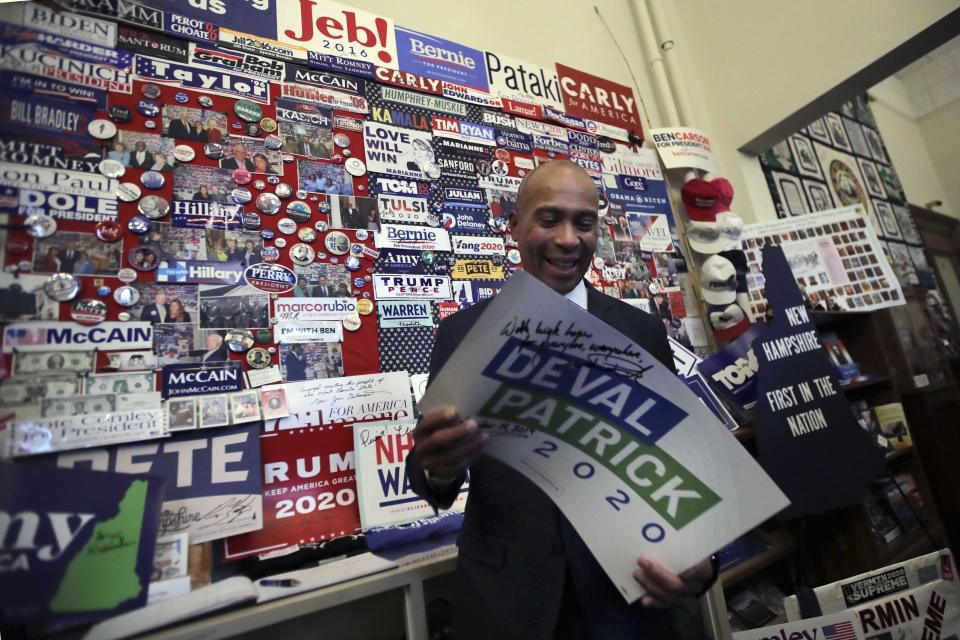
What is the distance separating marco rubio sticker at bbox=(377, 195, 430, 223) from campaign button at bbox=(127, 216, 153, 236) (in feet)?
1.74

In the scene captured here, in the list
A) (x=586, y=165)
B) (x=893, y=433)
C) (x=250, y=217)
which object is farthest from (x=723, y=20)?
(x=250, y=217)

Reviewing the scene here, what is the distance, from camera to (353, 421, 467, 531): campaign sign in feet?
3.44

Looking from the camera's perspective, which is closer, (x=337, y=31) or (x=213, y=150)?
(x=213, y=150)

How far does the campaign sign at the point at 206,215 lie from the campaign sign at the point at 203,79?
11.8 inches

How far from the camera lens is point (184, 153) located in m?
1.08

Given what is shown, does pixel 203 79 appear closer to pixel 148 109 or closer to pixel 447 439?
pixel 148 109

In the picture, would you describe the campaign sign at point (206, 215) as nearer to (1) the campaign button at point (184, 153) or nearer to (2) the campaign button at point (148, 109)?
(1) the campaign button at point (184, 153)

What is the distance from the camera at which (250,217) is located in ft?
3.66

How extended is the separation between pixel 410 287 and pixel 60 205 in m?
0.74

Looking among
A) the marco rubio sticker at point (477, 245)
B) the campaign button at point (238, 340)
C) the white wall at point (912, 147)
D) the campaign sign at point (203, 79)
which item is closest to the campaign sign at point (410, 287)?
the marco rubio sticker at point (477, 245)

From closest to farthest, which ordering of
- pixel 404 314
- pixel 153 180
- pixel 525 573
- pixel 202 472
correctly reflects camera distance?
pixel 525 573 < pixel 202 472 < pixel 153 180 < pixel 404 314

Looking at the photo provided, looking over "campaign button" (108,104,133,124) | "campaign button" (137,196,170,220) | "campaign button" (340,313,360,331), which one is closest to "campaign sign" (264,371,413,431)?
"campaign button" (340,313,360,331)

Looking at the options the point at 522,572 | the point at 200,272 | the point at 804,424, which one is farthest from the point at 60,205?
the point at 804,424

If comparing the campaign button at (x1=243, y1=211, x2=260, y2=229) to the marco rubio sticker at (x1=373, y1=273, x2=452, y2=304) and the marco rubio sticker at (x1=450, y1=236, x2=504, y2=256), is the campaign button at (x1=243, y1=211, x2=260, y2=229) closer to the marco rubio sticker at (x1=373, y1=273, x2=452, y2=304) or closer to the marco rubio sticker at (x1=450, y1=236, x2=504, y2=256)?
the marco rubio sticker at (x1=373, y1=273, x2=452, y2=304)
